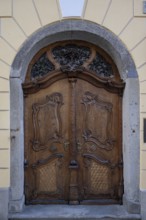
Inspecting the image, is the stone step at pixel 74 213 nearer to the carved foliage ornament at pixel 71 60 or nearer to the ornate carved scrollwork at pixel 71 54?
the carved foliage ornament at pixel 71 60

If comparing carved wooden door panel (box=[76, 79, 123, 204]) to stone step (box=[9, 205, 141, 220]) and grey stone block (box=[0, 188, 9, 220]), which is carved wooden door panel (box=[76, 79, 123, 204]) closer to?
stone step (box=[9, 205, 141, 220])

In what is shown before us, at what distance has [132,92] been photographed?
16.0 ft

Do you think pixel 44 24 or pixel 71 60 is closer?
pixel 44 24

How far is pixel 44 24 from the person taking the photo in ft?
15.9

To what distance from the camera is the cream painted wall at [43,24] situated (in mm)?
4828

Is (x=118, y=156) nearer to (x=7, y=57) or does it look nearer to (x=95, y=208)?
(x=95, y=208)

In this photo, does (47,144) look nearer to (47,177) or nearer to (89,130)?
(47,177)

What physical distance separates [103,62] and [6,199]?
2.91m

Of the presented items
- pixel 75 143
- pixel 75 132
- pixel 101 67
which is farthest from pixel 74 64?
pixel 75 143

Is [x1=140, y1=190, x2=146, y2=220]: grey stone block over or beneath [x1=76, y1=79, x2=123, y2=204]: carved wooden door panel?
beneath

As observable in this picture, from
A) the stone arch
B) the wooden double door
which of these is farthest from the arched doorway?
the stone arch

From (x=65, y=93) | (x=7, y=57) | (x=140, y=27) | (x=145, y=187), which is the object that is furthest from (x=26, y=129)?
(x=140, y=27)

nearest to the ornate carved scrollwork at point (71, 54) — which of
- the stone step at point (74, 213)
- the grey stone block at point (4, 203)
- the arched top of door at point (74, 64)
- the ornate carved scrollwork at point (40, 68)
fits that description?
the arched top of door at point (74, 64)

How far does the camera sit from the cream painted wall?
4.83m
